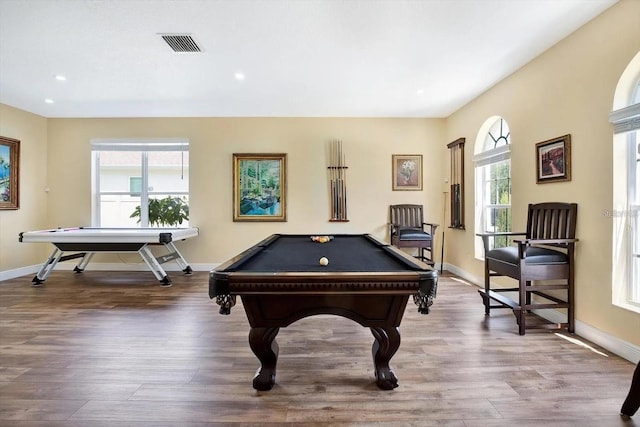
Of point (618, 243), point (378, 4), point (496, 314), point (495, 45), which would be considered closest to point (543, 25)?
point (495, 45)

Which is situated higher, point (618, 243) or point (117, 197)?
point (117, 197)

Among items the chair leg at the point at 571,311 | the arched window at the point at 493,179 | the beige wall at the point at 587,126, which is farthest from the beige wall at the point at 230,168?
the chair leg at the point at 571,311

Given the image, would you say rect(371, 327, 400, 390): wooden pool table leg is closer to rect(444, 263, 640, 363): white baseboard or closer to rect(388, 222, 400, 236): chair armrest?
rect(444, 263, 640, 363): white baseboard

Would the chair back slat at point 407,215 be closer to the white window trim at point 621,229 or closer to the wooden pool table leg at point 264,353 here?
the white window trim at point 621,229

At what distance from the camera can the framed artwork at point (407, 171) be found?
218 inches

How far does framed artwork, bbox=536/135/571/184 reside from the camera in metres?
2.86

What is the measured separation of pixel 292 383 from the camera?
1985mm

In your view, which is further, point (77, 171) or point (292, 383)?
point (77, 171)

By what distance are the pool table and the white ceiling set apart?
6.19ft

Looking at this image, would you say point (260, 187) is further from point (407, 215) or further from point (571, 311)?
point (571, 311)

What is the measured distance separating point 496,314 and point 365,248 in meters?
1.64

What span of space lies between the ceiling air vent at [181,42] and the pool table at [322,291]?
205cm

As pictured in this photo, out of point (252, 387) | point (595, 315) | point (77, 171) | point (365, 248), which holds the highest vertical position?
point (77, 171)

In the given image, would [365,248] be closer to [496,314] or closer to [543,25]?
[496,314]
